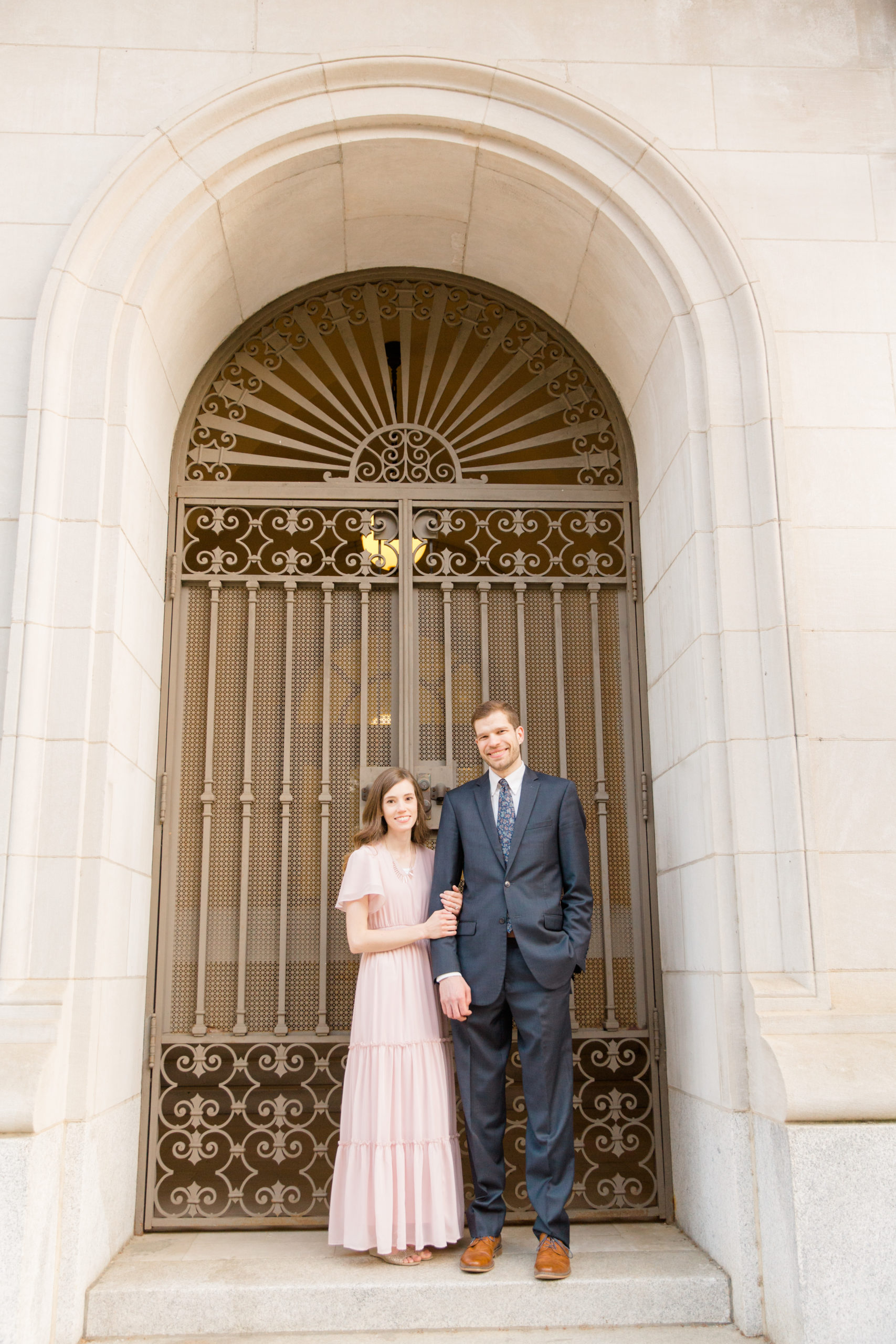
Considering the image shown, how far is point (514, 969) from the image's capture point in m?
4.07

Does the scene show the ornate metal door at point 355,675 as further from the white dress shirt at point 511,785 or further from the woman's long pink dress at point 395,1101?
the white dress shirt at point 511,785

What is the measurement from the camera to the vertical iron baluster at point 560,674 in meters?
5.17

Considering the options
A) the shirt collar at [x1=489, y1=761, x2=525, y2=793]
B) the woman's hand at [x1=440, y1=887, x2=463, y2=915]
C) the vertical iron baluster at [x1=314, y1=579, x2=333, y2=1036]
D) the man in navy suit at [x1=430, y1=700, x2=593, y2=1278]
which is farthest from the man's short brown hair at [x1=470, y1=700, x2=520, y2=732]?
the vertical iron baluster at [x1=314, y1=579, x2=333, y2=1036]

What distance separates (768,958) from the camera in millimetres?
3986

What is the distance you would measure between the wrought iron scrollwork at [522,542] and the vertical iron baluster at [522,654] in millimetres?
94

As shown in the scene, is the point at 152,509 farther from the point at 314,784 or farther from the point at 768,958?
the point at 768,958

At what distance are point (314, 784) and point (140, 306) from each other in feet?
7.52

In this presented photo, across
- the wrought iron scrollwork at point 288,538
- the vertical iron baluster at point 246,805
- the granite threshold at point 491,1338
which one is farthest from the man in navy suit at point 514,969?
the wrought iron scrollwork at point 288,538

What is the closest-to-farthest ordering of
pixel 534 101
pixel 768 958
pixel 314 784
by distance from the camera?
pixel 768 958 < pixel 534 101 < pixel 314 784

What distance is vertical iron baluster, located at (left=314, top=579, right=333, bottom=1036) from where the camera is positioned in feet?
15.8

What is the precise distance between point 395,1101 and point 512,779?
1316mm

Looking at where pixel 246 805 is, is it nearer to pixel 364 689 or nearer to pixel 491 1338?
pixel 364 689

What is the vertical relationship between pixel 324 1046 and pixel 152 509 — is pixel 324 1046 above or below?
below

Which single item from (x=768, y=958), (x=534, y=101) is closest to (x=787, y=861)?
(x=768, y=958)
